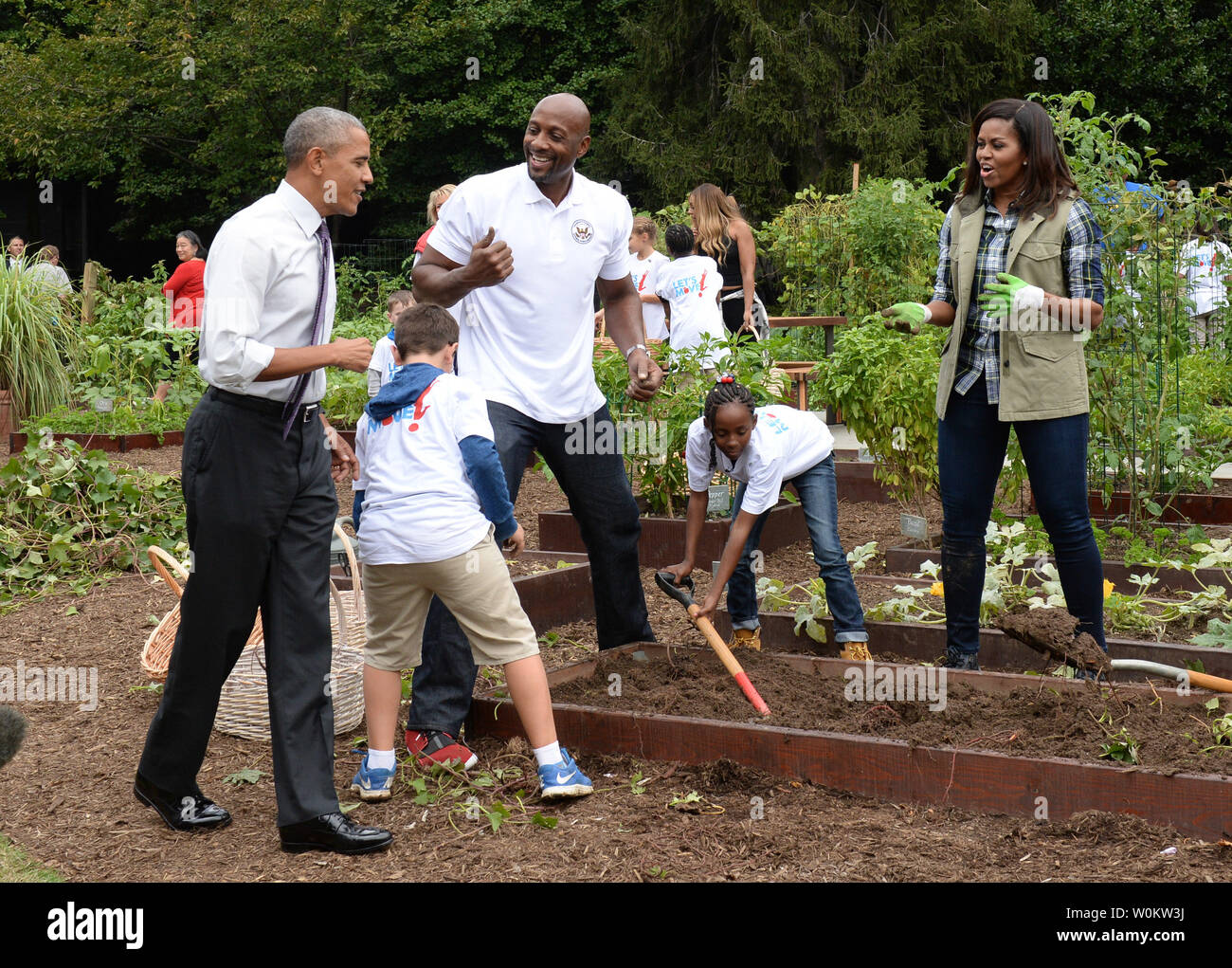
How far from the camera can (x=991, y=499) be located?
15.4ft

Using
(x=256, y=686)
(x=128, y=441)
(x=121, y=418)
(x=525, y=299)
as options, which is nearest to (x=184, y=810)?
(x=256, y=686)

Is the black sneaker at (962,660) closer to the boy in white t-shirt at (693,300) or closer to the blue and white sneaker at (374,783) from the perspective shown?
the blue and white sneaker at (374,783)

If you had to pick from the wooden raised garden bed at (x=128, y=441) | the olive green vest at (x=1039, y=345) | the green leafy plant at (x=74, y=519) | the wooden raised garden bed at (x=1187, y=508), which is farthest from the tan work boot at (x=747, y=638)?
the wooden raised garden bed at (x=128, y=441)

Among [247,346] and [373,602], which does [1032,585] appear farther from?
[247,346]

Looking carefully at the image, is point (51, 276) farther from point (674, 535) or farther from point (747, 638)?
point (747, 638)

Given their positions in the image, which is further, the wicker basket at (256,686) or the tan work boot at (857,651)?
the tan work boot at (857,651)

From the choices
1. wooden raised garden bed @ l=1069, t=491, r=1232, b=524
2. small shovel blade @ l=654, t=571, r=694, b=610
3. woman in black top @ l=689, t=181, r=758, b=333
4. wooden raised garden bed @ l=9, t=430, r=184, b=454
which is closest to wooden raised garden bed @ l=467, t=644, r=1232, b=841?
small shovel blade @ l=654, t=571, r=694, b=610

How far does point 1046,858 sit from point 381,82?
22008mm

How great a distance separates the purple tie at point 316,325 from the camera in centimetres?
360

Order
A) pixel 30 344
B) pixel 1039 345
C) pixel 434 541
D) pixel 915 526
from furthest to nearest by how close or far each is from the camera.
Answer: pixel 30 344, pixel 915 526, pixel 1039 345, pixel 434 541

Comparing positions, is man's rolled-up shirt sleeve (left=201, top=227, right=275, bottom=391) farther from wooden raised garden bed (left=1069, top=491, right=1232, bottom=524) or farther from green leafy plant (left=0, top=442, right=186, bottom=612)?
wooden raised garden bed (left=1069, top=491, right=1232, bottom=524)

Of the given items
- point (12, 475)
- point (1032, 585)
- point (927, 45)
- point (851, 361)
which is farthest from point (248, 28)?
point (1032, 585)
